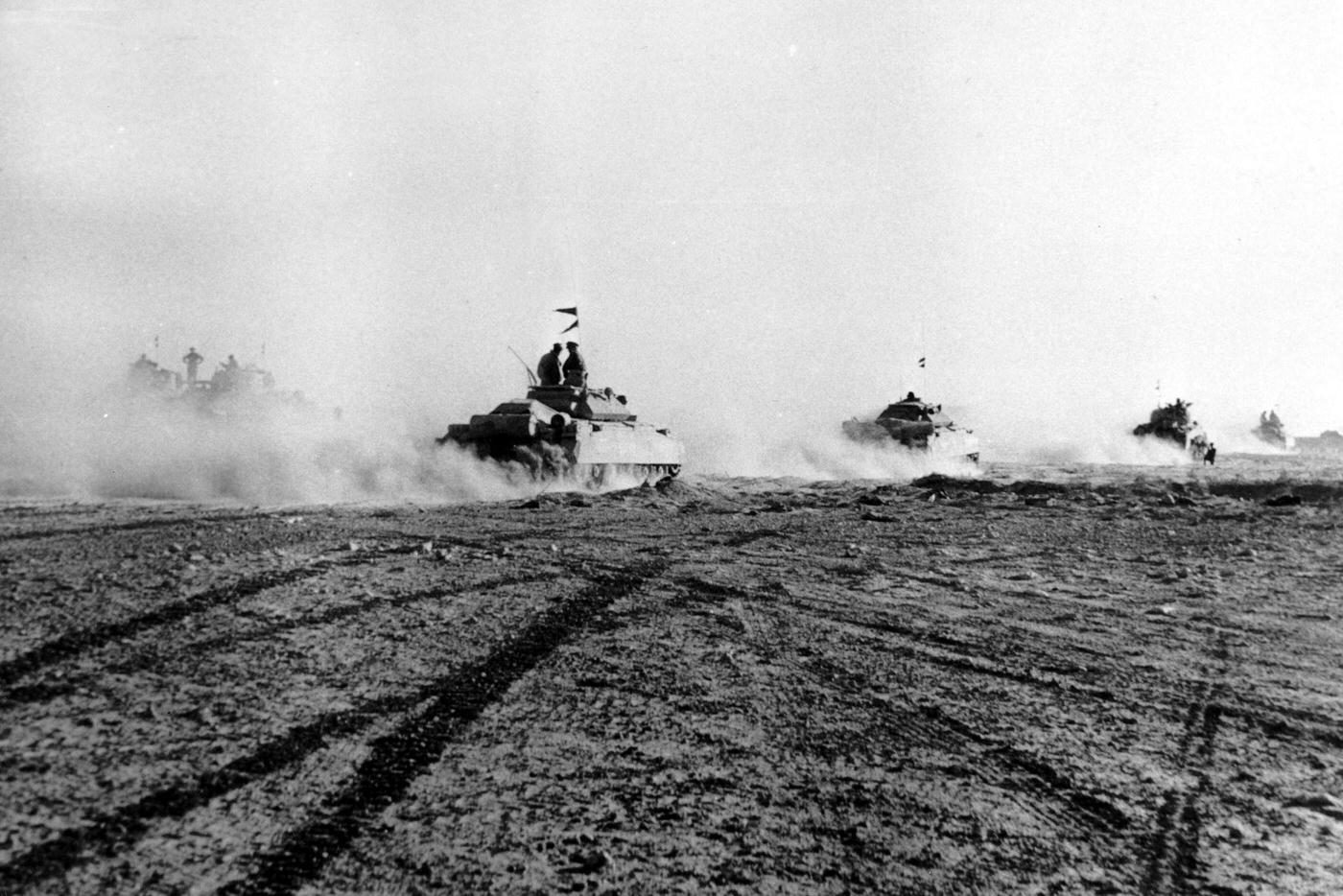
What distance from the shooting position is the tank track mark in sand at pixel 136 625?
351cm

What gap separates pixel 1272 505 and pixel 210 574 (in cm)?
1448

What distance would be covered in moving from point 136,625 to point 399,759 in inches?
84.7

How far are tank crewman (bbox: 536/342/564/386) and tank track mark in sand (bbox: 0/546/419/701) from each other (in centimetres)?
1475

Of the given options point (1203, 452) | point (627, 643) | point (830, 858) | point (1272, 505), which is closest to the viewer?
point (830, 858)

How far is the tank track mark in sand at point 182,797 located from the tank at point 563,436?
41.8 ft

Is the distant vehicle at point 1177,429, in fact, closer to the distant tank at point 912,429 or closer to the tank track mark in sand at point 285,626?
the distant tank at point 912,429

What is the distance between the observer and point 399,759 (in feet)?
9.72

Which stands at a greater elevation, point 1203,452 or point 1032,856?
point 1203,452

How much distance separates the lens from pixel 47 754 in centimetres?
275

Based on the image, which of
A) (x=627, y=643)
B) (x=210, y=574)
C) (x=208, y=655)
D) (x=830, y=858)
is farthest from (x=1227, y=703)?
(x=210, y=574)

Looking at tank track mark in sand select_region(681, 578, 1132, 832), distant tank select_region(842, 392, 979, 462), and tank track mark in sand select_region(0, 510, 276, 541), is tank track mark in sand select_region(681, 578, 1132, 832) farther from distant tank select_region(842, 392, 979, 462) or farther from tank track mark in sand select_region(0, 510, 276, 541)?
distant tank select_region(842, 392, 979, 462)

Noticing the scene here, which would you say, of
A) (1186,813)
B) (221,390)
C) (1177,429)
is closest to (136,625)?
(1186,813)

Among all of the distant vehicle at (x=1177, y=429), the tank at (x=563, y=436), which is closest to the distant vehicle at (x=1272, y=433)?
the distant vehicle at (x=1177, y=429)

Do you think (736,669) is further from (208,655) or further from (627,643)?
(208,655)
